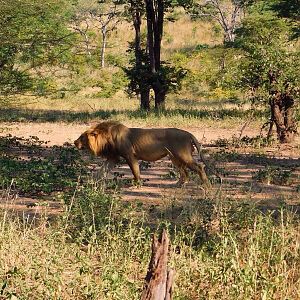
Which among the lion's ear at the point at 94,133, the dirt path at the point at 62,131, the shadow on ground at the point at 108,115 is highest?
the lion's ear at the point at 94,133

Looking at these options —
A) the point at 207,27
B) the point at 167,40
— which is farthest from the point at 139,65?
the point at 207,27

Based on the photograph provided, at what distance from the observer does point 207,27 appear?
5181cm

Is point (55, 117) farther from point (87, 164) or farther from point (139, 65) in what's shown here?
point (87, 164)

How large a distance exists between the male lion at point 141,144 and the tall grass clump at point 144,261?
10.0ft

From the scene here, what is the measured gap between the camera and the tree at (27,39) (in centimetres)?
1141

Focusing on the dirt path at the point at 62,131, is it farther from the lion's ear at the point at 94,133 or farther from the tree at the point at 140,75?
the lion's ear at the point at 94,133

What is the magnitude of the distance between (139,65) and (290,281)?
1950cm

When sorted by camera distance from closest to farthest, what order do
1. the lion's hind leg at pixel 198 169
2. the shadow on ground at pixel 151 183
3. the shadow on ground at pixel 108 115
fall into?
the shadow on ground at pixel 151 183
the lion's hind leg at pixel 198 169
the shadow on ground at pixel 108 115

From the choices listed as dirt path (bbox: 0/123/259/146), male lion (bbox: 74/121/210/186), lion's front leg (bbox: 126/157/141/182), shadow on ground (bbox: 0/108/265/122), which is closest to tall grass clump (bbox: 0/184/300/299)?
male lion (bbox: 74/121/210/186)

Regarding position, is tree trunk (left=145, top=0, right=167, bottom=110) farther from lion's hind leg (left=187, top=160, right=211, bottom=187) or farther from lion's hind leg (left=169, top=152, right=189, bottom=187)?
lion's hind leg (left=187, top=160, right=211, bottom=187)

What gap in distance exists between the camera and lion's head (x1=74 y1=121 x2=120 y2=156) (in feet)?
32.9

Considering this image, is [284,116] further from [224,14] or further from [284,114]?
[224,14]

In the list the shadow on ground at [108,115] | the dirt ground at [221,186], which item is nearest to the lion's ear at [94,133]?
the dirt ground at [221,186]

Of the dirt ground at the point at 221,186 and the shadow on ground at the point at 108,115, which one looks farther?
the shadow on ground at the point at 108,115
